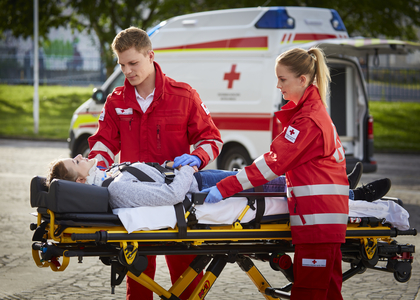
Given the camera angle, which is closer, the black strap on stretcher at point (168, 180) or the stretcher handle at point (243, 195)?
the black strap on stretcher at point (168, 180)

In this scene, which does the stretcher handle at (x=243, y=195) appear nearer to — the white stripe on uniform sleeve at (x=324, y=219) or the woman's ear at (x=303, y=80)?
the white stripe on uniform sleeve at (x=324, y=219)

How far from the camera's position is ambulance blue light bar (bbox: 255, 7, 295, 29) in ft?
29.0

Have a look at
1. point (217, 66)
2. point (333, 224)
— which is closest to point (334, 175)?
point (333, 224)

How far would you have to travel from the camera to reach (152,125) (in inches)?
151

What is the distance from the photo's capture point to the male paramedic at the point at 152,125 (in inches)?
150

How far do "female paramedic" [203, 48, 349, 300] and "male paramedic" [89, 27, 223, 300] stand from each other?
58 cm

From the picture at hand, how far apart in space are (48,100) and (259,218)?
81.9ft

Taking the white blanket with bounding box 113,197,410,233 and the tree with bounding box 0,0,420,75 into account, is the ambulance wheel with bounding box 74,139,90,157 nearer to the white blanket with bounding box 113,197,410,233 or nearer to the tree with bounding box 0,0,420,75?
the white blanket with bounding box 113,197,410,233

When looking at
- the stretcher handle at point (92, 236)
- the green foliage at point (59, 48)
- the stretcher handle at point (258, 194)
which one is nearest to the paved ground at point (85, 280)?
the stretcher handle at point (92, 236)

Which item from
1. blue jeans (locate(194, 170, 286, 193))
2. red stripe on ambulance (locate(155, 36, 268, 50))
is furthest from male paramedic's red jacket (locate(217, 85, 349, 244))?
red stripe on ambulance (locate(155, 36, 268, 50))

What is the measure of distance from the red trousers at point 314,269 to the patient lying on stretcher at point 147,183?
62cm

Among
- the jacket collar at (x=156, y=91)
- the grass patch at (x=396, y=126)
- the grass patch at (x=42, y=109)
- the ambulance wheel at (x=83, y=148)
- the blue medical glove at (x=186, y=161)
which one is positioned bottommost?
the grass patch at (x=42, y=109)

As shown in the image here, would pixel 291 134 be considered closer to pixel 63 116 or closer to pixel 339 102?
pixel 339 102

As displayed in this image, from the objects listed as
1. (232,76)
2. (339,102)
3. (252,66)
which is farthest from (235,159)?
(339,102)
